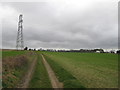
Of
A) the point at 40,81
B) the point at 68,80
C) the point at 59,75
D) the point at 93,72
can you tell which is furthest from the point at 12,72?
the point at 93,72

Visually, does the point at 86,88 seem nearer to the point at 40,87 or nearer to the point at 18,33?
the point at 40,87

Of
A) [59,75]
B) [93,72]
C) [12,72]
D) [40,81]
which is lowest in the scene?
[93,72]

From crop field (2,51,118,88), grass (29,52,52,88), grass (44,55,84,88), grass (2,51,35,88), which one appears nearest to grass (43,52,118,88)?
crop field (2,51,118,88)

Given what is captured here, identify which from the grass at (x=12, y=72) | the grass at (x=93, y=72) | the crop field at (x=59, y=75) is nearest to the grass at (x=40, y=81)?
the crop field at (x=59, y=75)

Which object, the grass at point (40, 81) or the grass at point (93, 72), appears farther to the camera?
the grass at point (93, 72)

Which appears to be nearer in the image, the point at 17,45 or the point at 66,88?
the point at 66,88

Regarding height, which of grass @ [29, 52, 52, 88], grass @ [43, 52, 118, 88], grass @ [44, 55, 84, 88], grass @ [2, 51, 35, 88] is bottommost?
grass @ [43, 52, 118, 88]

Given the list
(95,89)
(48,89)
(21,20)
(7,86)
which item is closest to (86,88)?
(95,89)

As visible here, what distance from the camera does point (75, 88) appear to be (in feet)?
36.8

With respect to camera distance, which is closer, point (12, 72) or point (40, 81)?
point (40, 81)

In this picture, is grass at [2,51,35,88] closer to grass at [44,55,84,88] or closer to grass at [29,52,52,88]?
grass at [29,52,52,88]

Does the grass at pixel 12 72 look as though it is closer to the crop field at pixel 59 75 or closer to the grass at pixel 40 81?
the crop field at pixel 59 75

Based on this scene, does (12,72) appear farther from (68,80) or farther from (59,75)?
(68,80)

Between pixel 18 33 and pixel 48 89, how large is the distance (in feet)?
157
